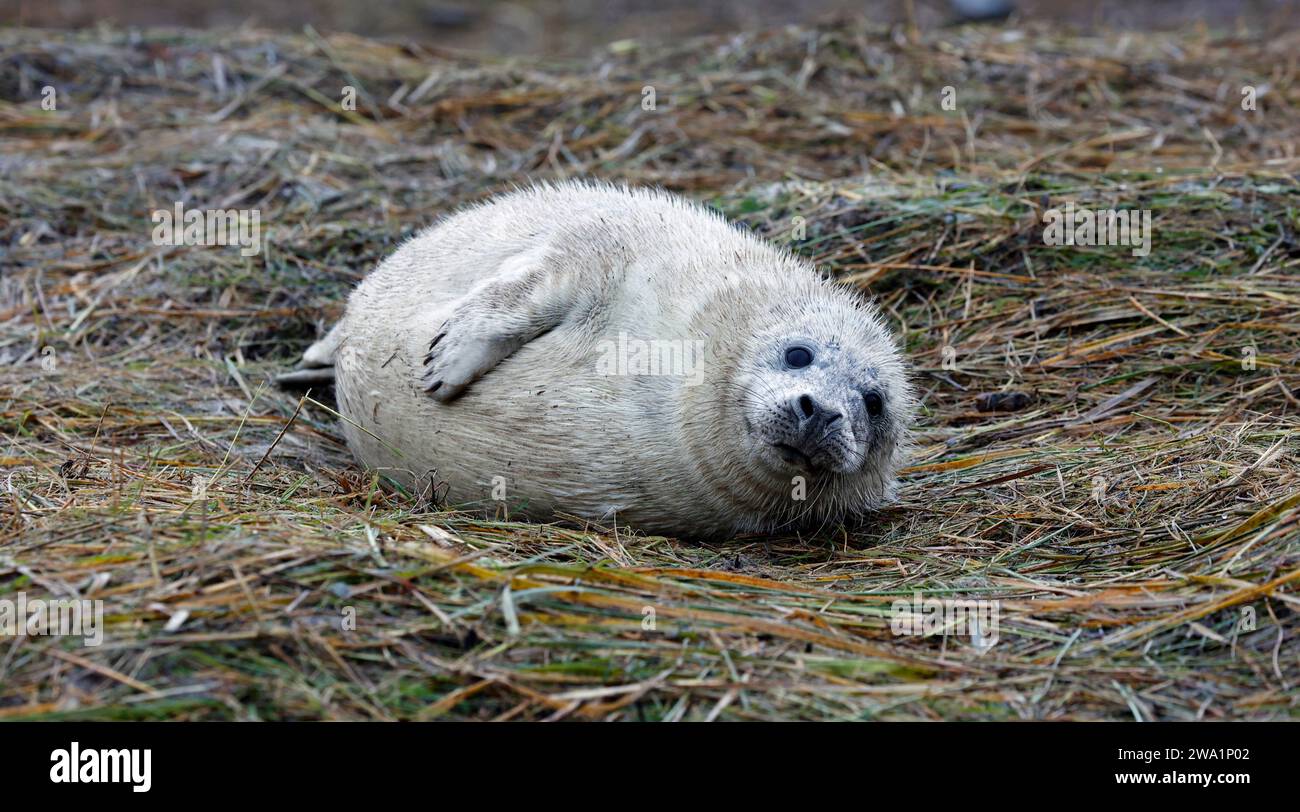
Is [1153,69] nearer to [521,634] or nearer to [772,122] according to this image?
[772,122]

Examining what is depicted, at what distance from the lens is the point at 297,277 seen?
6047 mm

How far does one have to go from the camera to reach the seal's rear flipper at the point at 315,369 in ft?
17.3

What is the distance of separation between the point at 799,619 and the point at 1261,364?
105 inches

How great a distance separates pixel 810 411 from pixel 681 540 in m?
0.72

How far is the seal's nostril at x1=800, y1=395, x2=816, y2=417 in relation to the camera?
3.95 metres

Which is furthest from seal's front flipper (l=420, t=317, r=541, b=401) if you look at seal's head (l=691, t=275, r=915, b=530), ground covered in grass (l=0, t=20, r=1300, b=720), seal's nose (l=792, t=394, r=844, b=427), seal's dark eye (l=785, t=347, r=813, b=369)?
seal's nose (l=792, t=394, r=844, b=427)

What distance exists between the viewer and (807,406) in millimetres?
3953

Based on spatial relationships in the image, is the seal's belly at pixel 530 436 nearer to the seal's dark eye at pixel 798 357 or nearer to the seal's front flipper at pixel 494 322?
the seal's front flipper at pixel 494 322

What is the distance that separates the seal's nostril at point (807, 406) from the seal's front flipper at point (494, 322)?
92cm

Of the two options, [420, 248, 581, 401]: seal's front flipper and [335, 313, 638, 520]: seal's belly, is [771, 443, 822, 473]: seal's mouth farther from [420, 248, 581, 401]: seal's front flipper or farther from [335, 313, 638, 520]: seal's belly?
[420, 248, 581, 401]: seal's front flipper

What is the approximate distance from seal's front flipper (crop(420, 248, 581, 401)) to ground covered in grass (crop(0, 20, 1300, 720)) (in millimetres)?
441

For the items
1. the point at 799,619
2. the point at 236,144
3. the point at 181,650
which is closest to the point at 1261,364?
the point at 799,619

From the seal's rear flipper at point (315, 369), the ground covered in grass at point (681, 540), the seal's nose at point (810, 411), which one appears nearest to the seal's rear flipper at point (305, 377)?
the seal's rear flipper at point (315, 369)

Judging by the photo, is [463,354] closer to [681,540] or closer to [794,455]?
[681,540]
